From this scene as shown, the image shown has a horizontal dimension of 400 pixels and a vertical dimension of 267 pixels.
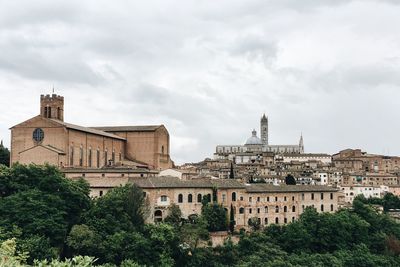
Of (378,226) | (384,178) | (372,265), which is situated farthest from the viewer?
(384,178)

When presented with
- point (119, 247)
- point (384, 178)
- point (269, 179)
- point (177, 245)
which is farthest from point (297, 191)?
point (384, 178)

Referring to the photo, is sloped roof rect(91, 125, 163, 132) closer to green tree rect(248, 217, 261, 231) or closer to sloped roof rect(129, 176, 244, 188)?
sloped roof rect(129, 176, 244, 188)

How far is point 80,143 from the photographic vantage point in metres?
50.7

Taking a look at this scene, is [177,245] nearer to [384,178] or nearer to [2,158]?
[2,158]

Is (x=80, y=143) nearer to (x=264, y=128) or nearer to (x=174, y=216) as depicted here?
(x=174, y=216)

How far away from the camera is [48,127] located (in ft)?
160

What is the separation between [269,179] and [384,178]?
21899 mm

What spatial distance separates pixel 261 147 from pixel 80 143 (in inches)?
3382

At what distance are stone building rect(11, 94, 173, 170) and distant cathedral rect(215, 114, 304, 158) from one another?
224ft

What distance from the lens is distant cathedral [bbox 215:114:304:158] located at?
131 meters

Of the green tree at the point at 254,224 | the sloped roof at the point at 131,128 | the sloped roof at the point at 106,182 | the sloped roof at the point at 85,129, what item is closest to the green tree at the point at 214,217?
the green tree at the point at 254,224

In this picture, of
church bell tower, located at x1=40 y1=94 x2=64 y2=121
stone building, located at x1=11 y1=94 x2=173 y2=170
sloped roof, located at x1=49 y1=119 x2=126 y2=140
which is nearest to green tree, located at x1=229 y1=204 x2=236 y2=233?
stone building, located at x1=11 y1=94 x2=173 y2=170

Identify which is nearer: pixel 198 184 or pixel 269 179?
pixel 198 184

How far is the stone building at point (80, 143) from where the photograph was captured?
48.2 metres
